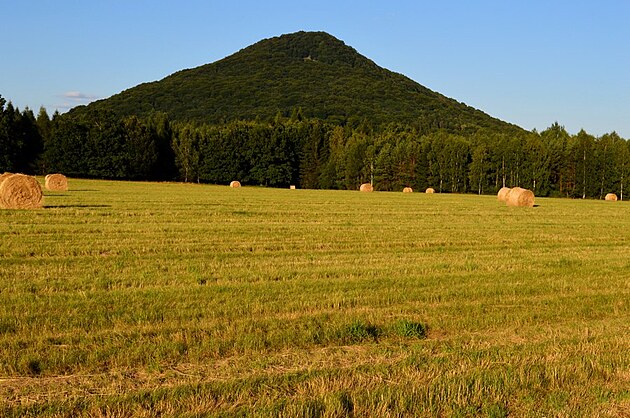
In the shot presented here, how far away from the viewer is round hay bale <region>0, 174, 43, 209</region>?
87.3 feet

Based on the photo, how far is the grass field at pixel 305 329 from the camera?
547 centimetres

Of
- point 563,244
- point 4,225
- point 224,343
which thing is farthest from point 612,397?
point 4,225

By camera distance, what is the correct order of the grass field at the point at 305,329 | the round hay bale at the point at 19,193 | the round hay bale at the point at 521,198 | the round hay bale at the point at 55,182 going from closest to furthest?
the grass field at the point at 305,329 < the round hay bale at the point at 19,193 < the round hay bale at the point at 521,198 < the round hay bale at the point at 55,182

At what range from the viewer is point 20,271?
1146 centimetres

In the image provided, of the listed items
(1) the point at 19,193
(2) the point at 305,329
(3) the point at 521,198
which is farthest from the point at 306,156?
(2) the point at 305,329

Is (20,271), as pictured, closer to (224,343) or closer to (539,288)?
(224,343)

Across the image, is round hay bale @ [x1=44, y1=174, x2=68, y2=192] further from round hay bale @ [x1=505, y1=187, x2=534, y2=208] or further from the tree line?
the tree line

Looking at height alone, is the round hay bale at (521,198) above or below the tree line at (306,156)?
below

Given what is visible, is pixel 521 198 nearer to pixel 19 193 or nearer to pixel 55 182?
pixel 19 193

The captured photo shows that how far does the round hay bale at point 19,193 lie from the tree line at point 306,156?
62624 millimetres

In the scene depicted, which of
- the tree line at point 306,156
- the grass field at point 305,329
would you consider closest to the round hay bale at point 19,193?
the grass field at point 305,329

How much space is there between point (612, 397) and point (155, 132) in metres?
95.2

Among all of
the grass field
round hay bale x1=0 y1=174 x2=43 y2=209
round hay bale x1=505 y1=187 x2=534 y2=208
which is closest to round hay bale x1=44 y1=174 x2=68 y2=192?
round hay bale x1=0 y1=174 x2=43 y2=209

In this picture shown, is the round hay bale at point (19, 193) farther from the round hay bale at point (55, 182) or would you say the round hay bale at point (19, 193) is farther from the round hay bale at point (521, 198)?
the round hay bale at point (521, 198)
